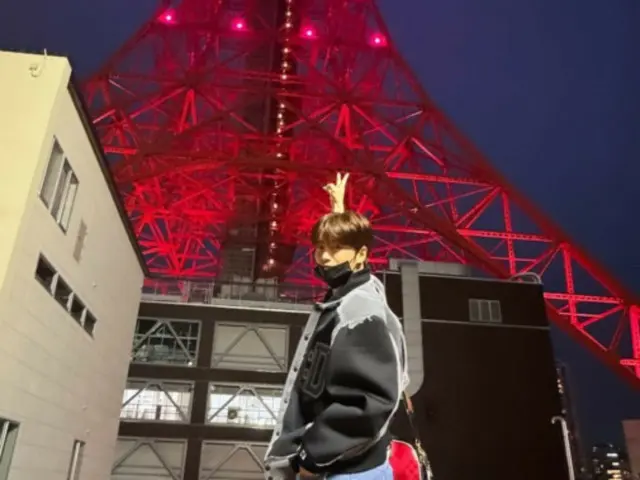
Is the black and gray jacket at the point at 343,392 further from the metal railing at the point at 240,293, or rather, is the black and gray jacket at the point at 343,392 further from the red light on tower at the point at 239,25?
the red light on tower at the point at 239,25

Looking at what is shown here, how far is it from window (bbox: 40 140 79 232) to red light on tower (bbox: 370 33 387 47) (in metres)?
15.1

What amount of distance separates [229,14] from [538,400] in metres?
17.7

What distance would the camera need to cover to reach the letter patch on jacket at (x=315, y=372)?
75.0 inches

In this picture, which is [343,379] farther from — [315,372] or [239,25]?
[239,25]

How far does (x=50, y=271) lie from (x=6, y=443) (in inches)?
86.3

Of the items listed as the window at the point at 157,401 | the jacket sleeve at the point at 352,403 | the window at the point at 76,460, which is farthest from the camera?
the window at the point at 157,401

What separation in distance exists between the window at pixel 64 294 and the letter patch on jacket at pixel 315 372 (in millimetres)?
6151

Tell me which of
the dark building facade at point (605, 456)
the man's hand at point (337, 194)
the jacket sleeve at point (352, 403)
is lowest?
the jacket sleeve at point (352, 403)

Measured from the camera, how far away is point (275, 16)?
20.5 metres

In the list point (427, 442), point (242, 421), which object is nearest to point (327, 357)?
point (427, 442)

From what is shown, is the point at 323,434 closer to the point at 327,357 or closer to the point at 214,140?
the point at 327,357

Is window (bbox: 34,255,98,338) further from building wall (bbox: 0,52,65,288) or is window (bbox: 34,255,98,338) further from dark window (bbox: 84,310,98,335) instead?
building wall (bbox: 0,52,65,288)

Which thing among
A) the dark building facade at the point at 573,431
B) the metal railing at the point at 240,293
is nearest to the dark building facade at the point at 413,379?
the metal railing at the point at 240,293

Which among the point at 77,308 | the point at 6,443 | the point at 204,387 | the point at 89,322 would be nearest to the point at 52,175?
the point at 77,308
